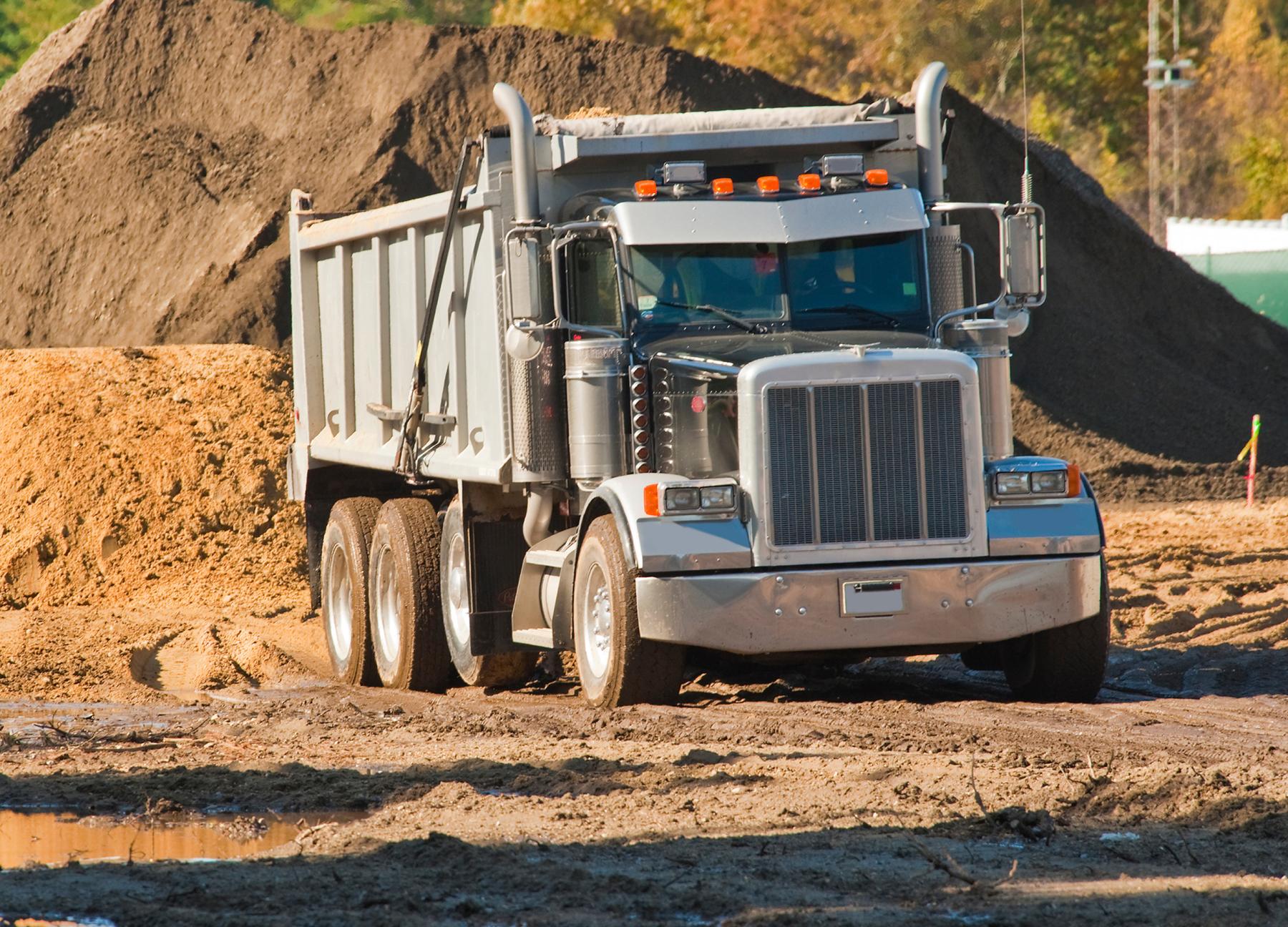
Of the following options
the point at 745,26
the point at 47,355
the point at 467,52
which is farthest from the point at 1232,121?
the point at 47,355

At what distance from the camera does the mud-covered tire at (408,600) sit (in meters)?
12.0

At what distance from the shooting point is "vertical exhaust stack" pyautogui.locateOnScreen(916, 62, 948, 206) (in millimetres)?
11078

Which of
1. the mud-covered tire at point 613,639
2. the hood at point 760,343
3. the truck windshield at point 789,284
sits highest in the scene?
the truck windshield at point 789,284

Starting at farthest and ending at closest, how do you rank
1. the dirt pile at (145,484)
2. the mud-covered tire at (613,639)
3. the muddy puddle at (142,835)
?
the dirt pile at (145,484) → the mud-covered tire at (613,639) → the muddy puddle at (142,835)

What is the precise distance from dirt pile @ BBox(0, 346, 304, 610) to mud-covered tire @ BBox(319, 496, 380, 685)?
9.03 feet

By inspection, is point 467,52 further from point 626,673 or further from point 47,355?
point 626,673

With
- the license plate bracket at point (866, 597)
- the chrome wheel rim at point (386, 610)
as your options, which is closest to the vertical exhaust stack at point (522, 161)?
the license plate bracket at point (866, 597)

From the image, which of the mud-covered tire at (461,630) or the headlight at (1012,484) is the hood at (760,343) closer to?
the headlight at (1012,484)

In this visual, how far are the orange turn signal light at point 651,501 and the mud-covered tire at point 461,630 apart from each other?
239 centimetres

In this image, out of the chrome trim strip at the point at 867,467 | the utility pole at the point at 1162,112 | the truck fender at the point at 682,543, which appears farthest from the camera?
the utility pole at the point at 1162,112

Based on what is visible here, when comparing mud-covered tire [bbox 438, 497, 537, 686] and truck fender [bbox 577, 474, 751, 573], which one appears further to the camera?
mud-covered tire [bbox 438, 497, 537, 686]

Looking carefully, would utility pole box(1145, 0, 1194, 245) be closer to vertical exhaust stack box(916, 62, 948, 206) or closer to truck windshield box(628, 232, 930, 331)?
vertical exhaust stack box(916, 62, 948, 206)

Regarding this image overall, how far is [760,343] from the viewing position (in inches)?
392

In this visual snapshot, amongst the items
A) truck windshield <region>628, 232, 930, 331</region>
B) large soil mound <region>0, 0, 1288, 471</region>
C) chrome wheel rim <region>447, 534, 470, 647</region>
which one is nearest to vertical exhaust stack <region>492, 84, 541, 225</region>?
truck windshield <region>628, 232, 930, 331</region>
